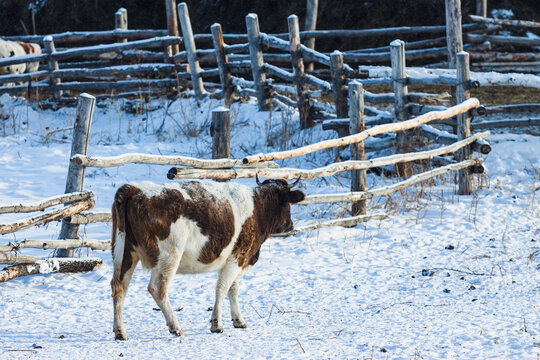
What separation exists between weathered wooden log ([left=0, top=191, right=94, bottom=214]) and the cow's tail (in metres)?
1.26

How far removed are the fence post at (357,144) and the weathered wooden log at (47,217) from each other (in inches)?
119

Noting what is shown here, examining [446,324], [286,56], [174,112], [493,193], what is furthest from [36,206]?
[286,56]

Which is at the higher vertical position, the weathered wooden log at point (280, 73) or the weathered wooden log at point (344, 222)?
the weathered wooden log at point (280, 73)

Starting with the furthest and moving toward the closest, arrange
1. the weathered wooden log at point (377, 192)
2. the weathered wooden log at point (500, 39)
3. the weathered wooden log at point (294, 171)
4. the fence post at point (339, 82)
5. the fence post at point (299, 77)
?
the weathered wooden log at point (500, 39), the fence post at point (299, 77), the fence post at point (339, 82), the weathered wooden log at point (377, 192), the weathered wooden log at point (294, 171)

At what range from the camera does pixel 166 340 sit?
4020 millimetres

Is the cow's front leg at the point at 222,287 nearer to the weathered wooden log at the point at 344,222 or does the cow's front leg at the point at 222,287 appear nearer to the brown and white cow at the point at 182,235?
the brown and white cow at the point at 182,235

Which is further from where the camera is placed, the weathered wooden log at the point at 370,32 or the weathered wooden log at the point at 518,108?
the weathered wooden log at the point at 370,32

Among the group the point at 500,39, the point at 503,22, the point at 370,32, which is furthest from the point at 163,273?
the point at 503,22

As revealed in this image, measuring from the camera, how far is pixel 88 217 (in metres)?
5.50

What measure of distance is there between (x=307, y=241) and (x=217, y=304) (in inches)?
94.9

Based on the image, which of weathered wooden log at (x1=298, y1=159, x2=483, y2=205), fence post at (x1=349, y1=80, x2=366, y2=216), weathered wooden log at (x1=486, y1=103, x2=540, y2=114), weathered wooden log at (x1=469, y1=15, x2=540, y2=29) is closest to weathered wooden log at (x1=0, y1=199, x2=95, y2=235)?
weathered wooden log at (x1=298, y1=159, x2=483, y2=205)

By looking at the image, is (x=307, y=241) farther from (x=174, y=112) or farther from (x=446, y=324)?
(x=174, y=112)

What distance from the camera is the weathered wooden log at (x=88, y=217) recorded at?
5387 millimetres

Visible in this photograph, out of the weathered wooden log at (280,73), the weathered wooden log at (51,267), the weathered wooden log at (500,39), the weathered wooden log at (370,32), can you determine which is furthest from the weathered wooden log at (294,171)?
the weathered wooden log at (500,39)
